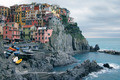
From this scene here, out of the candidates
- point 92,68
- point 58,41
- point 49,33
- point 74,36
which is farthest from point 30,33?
point 92,68

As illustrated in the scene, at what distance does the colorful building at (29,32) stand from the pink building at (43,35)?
9.55 ft

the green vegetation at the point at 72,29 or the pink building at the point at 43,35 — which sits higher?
the green vegetation at the point at 72,29

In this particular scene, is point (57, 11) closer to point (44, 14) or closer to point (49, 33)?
point (44, 14)

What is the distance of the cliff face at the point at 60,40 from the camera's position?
73188 mm

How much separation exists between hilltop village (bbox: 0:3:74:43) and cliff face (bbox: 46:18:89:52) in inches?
106

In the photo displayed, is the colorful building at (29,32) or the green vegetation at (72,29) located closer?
the colorful building at (29,32)

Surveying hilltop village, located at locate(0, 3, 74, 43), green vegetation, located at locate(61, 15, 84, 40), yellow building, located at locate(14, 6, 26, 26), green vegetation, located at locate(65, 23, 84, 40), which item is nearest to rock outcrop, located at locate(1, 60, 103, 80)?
hilltop village, located at locate(0, 3, 74, 43)

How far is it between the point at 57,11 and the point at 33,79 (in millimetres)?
65781

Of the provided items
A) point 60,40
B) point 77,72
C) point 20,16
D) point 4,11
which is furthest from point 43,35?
point 4,11

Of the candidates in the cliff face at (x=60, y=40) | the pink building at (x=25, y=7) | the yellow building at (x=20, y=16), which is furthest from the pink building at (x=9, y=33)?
the pink building at (x=25, y=7)

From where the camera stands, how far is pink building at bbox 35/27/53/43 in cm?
7100

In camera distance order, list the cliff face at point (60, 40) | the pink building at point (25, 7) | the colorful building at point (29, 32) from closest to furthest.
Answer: the cliff face at point (60, 40), the colorful building at point (29, 32), the pink building at point (25, 7)

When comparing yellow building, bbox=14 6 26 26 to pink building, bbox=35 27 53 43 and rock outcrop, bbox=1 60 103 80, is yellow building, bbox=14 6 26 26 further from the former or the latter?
rock outcrop, bbox=1 60 103 80

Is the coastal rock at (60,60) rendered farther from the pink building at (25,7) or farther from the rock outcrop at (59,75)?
the pink building at (25,7)
